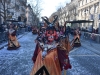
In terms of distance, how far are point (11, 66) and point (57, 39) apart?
3430 millimetres

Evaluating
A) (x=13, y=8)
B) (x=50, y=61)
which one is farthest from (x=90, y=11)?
(x=50, y=61)

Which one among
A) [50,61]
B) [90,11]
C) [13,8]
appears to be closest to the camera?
[50,61]

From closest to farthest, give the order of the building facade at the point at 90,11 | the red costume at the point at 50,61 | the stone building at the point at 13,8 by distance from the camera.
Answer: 1. the red costume at the point at 50,61
2. the stone building at the point at 13,8
3. the building facade at the point at 90,11

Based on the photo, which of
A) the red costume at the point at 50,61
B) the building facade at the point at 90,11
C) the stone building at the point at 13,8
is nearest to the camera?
the red costume at the point at 50,61

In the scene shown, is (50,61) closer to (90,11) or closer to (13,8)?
(13,8)

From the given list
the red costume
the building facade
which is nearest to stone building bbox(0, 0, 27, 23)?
the building facade

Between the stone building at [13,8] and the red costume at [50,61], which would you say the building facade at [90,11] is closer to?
the stone building at [13,8]

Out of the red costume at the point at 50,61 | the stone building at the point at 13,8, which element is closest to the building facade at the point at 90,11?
the stone building at the point at 13,8

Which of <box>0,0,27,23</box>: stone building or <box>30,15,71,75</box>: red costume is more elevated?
<box>0,0,27,23</box>: stone building

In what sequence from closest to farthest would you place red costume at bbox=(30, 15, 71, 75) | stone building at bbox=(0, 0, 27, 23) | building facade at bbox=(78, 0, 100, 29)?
red costume at bbox=(30, 15, 71, 75)
stone building at bbox=(0, 0, 27, 23)
building facade at bbox=(78, 0, 100, 29)

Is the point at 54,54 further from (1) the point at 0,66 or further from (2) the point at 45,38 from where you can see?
(1) the point at 0,66

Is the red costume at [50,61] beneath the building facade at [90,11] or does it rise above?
beneath

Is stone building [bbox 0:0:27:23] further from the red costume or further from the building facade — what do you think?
the red costume

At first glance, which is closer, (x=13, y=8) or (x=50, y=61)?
(x=50, y=61)
